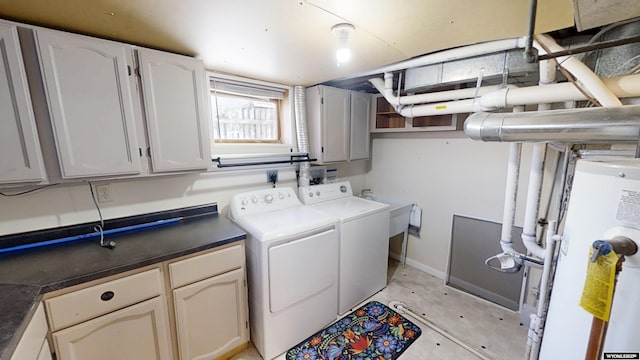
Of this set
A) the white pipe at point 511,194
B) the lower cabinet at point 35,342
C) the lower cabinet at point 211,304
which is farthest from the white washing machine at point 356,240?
the lower cabinet at point 35,342

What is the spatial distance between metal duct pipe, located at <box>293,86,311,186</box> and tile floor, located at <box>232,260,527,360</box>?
1435mm

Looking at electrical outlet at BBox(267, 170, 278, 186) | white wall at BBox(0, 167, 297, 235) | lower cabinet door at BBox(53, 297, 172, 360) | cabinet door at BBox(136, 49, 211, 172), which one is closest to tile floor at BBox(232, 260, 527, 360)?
lower cabinet door at BBox(53, 297, 172, 360)

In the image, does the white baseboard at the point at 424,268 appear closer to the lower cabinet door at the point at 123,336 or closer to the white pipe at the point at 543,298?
the white pipe at the point at 543,298

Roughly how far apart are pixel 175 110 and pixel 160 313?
4.16 ft

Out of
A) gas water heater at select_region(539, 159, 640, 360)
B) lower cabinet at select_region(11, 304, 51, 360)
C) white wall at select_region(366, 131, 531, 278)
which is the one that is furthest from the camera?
white wall at select_region(366, 131, 531, 278)

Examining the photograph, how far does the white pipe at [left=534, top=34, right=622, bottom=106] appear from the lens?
3.94ft

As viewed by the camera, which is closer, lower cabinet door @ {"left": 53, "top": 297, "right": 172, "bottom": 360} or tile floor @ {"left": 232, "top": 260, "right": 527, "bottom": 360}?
lower cabinet door @ {"left": 53, "top": 297, "right": 172, "bottom": 360}

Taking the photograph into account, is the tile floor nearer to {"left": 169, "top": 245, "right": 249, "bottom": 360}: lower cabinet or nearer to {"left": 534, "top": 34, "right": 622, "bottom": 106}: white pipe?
{"left": 169, "top": 245, "right": 249, "bottom": 360}: lower cabinet

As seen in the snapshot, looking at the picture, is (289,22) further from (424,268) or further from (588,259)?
(424,268)

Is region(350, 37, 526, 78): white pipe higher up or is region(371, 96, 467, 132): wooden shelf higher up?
region(350, 37, 526, 78): white pipe

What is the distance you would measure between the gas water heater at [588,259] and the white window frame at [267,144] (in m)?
2.13

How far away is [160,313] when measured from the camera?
1446 mm

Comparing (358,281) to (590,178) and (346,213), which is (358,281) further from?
(590,178)

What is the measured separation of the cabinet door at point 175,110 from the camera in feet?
5.15
